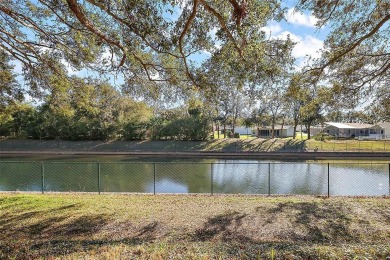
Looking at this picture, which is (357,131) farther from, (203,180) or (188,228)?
(188,228)

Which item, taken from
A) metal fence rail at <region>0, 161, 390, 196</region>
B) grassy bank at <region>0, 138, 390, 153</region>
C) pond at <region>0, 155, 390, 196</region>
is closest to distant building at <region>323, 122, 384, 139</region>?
grassy bank at <region>0, 138, 390, 153</region>

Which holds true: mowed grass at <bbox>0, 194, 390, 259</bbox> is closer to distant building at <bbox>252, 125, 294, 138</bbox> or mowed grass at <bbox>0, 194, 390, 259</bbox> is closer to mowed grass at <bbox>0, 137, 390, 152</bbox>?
mowed grass at <bbox>0, 137, 390, 152</bbox>

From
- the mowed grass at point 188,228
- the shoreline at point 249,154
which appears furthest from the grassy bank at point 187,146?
the mowed grass at point 188,228

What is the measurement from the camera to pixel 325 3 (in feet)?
20.6

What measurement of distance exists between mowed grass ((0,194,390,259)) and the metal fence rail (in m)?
3.87

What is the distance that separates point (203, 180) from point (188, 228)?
974 cm

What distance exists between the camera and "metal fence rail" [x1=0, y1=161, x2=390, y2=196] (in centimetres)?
1248

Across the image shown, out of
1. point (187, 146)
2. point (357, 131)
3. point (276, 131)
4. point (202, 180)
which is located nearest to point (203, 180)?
point (202, 180)

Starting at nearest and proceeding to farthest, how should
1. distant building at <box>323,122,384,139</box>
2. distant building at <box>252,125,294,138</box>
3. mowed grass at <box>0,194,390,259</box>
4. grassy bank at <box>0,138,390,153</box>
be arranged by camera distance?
mowed grass at <box>0,194,390,259</box> → grassy bank at <box>0,138,390,153</box> → distant building at <box>323,122,384,139</box> → distant building at <box>252,125,294,138</box>

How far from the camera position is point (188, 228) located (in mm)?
5453

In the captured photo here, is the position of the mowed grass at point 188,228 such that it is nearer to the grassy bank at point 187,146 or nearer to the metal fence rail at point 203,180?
the metal fence rail at point 203,180

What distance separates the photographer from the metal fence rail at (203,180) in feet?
40.9

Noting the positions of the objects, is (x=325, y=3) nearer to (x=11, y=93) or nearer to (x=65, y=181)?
(x=11, y=93)

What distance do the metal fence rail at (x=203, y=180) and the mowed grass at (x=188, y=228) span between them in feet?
12.7
